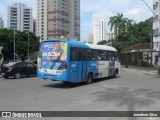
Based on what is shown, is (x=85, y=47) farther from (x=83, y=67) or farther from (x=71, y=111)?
(x=71, y=111)

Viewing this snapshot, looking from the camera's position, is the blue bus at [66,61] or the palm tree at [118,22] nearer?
the blue bus at [66,61]

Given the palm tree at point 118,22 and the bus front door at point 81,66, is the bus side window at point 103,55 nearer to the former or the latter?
the bus front door at point 81,66

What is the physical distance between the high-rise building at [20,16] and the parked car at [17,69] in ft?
207

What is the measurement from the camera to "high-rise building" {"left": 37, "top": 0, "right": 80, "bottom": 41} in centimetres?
10656

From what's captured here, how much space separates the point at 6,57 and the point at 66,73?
206ft

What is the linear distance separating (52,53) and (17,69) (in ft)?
24.7

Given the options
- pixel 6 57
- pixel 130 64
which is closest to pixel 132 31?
pixel 130 64

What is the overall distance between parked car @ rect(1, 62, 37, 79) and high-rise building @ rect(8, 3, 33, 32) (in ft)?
207

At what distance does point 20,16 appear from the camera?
8925 cm

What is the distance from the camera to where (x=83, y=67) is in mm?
19250

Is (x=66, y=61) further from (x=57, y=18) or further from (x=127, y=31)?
(x=57, y=18)

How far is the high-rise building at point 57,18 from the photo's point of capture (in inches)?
4195

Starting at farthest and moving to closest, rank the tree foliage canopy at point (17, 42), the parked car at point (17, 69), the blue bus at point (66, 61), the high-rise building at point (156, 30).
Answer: the tree foliage canopy at point (17, 42) → the high-rise building at point (156, 30) → the parked car at point (17, 69) → the blue bus at point (66, 61)

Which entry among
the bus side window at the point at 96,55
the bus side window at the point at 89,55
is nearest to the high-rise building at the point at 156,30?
the bus side window at the point at 96,55
